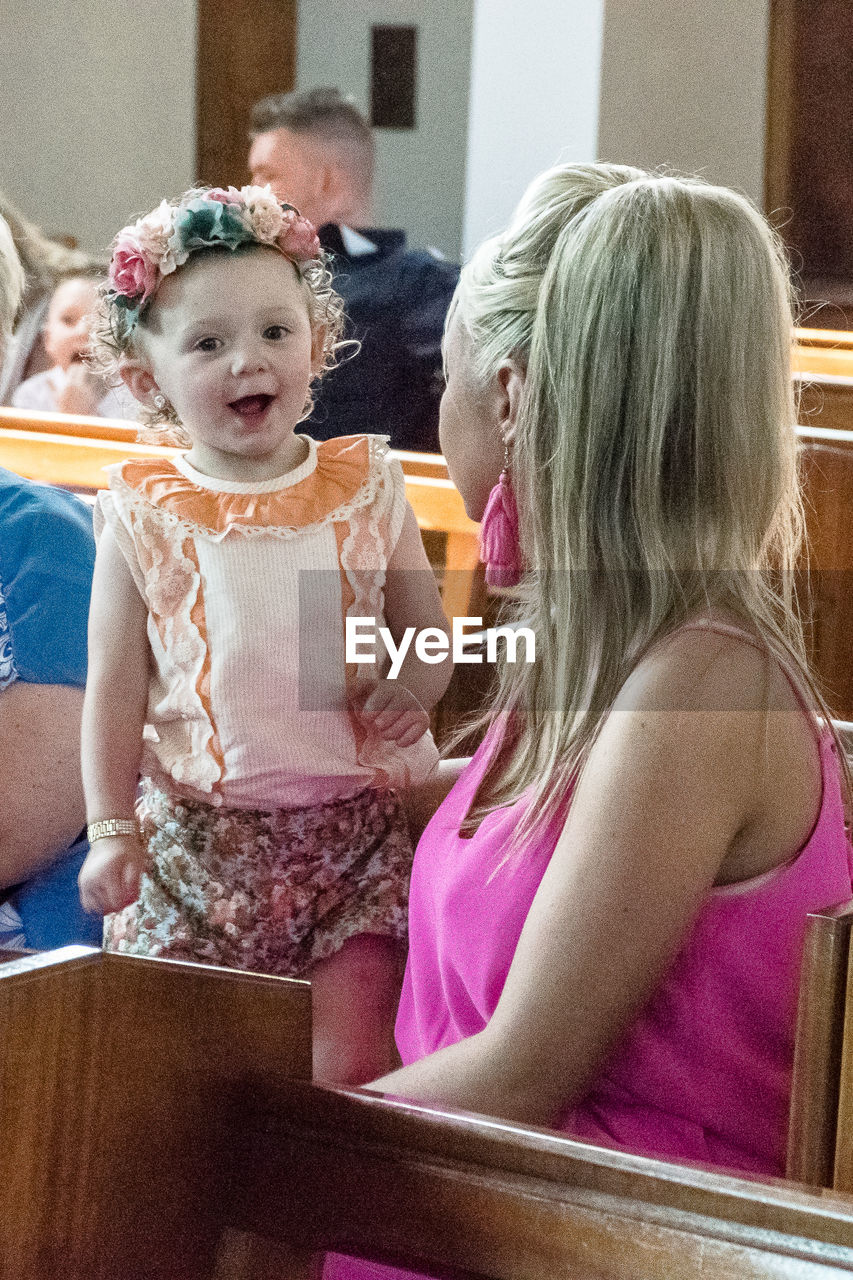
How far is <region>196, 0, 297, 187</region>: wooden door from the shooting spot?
1.30 m

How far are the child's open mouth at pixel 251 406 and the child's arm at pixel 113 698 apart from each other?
121 millimetres

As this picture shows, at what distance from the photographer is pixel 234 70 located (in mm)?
1393

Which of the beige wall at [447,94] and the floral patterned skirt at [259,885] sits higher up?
the beige wall at [447,94]

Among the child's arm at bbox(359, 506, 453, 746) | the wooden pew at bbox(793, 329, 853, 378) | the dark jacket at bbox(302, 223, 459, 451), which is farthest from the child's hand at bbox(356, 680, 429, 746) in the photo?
the wooden pew at bbox(793, 329, 853, 378)

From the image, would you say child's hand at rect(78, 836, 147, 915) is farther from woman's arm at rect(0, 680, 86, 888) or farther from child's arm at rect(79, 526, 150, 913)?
woman's arm at rect(0, 680, 86, 888)

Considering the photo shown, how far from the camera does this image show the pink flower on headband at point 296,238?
90 centimetres

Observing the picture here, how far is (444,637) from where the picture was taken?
0.98m

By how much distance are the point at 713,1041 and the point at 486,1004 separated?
0.39 ft

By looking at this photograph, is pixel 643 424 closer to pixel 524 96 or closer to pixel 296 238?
pixel 296 238

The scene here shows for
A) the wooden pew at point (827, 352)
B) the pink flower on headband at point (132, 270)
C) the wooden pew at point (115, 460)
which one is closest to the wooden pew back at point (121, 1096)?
the pink flower on headband at point (132, 270)

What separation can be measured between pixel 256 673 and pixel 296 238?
28cm

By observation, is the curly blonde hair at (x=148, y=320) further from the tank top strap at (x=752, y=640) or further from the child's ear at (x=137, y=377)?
the tank top strap at (x=752, y=640)

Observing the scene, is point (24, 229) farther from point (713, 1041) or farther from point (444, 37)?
point (713, 1041)

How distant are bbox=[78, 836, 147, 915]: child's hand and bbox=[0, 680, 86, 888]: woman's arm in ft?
0.45
